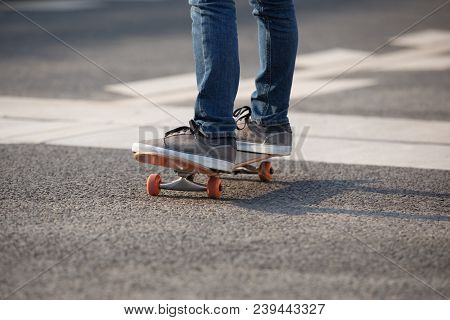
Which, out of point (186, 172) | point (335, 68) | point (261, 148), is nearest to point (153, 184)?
point (186, 172)

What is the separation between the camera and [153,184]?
374 centimetres

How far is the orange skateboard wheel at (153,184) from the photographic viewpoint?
3740mm

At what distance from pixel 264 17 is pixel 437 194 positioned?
41.8 inches

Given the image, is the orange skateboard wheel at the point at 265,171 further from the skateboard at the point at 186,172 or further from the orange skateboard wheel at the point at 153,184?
the orange skateboard wheel at the point at 153,184

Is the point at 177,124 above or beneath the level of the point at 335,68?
beneath

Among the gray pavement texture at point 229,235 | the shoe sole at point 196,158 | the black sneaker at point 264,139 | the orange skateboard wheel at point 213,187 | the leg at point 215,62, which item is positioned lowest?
the gray pavement texture at point 229,235

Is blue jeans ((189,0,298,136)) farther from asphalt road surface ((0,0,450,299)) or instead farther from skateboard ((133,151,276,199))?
asphalt road surface ((0,0,450,299))

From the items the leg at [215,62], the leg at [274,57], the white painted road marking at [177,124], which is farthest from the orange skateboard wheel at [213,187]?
the white painted road marking at [177,124]

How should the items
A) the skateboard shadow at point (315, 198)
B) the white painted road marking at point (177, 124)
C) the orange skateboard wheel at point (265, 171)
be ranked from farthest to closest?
1. the white painted road marking at point (177, 124)
2. the orange skateboard wheel at point (265, 171)
3. the skateboard shadow at point (315, 198)

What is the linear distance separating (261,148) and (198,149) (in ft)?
1.31

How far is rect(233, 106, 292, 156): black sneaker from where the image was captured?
3947mm

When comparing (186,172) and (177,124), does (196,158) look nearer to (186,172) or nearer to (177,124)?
(186,172)

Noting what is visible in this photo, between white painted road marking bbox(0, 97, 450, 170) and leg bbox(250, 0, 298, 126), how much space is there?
0.69 m

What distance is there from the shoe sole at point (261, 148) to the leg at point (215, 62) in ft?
0.84
